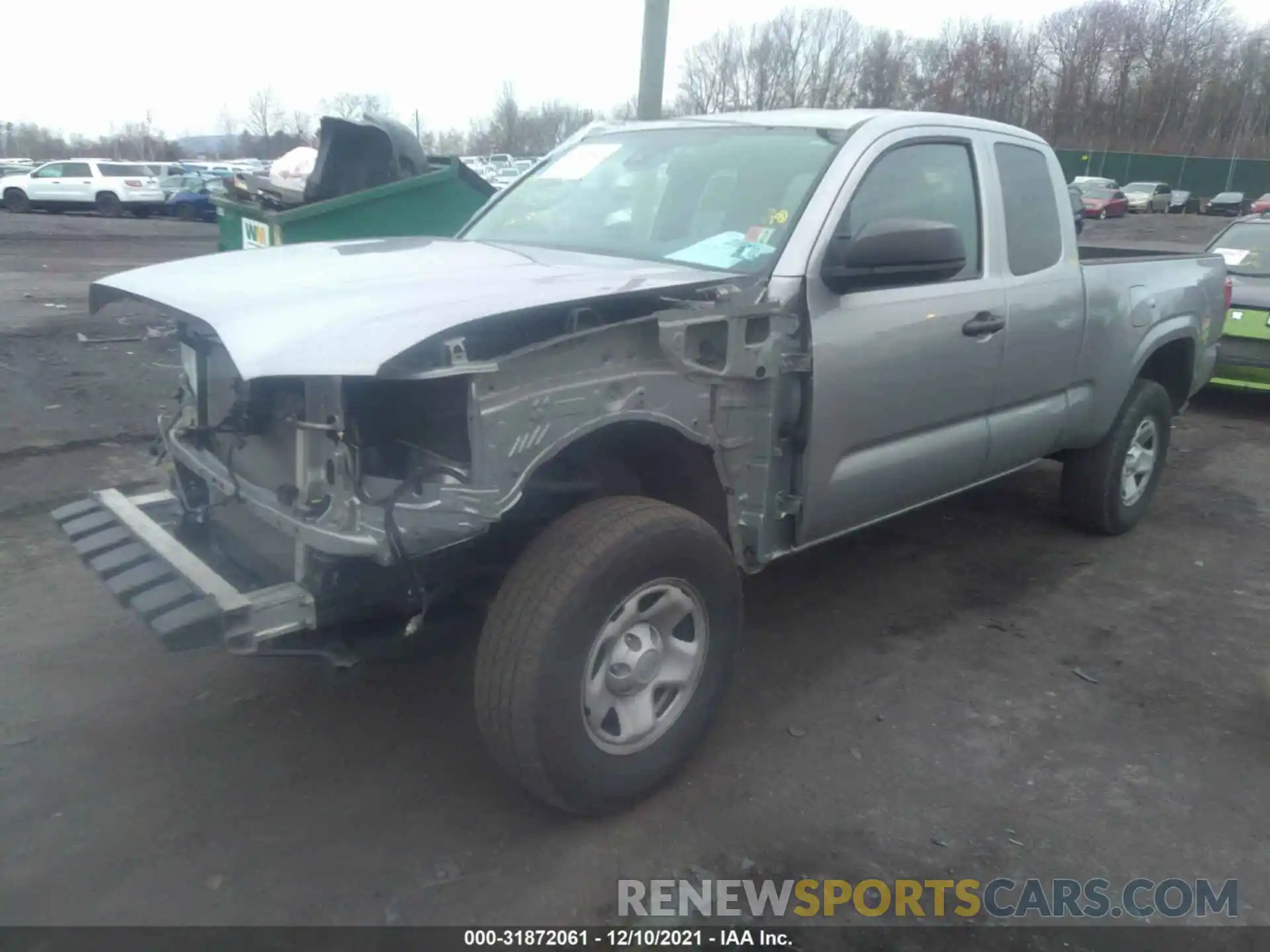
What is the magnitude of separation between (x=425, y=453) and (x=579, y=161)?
214 cm

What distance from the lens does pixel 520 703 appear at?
2.64 m

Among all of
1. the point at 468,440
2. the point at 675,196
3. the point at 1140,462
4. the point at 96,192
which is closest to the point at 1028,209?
the point at 675,196

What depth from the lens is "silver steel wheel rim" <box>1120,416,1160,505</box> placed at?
17.5 ft

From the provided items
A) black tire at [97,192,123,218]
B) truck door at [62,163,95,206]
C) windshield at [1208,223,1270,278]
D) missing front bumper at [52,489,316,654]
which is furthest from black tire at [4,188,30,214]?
missing front bumper at [52,489,316,654]

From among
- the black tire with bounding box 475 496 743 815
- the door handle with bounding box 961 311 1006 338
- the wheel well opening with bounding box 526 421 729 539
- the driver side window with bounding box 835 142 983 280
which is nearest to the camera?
the black tire with bounding box 475 496 743 815

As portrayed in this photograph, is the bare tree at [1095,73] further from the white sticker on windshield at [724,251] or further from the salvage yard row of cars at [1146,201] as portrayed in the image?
the white sticker on windshield at [724,251]

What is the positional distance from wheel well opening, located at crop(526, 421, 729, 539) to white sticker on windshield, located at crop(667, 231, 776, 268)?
654mm

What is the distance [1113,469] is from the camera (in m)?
5.19

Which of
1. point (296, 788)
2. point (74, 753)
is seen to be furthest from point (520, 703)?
point (74, 753)

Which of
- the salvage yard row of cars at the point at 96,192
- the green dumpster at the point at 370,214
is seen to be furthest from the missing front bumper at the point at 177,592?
the salvage yard row of cars at the point at 96,192

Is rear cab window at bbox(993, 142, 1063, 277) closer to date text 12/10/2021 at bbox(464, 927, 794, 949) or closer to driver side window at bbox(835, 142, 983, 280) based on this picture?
driver side window at bbox(835, 142, 983, 280)

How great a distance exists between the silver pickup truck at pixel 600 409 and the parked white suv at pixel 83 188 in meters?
31.0

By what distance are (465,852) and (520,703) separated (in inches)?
20.9

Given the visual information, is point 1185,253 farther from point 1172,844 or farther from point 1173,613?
point 1172,844
